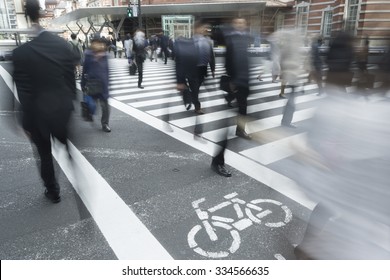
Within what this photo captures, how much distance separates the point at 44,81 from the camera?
2977 millimetres

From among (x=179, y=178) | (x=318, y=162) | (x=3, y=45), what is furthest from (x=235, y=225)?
(x=3, y=45)

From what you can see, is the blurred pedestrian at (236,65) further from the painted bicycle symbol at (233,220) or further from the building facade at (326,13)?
the building facade at (326,13)

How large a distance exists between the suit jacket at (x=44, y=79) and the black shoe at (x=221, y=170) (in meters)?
2.15

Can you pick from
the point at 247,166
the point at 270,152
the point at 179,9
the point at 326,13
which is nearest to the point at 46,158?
the point at 247,166

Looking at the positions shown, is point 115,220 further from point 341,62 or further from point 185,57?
point 185,57

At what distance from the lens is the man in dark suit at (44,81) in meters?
2.89

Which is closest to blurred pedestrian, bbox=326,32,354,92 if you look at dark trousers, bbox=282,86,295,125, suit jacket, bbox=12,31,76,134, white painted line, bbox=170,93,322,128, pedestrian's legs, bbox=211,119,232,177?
pedestrian's legs, bbox=211,119,232,177

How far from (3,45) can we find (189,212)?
80.7 feet

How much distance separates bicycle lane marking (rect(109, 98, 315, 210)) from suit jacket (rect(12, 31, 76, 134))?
2.28 meters

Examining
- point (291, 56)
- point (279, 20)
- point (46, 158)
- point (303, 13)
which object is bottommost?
point (46, 158)

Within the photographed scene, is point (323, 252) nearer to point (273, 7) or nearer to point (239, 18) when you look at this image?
point (239, 18)

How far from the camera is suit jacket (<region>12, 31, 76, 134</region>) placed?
2900 mm

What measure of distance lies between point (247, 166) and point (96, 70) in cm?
335

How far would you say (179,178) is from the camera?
429 centimetres
